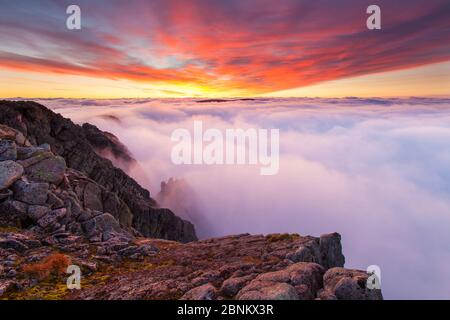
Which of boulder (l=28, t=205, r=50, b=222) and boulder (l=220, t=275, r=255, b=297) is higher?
boulder (l=28, t=205, r=50, b=222)

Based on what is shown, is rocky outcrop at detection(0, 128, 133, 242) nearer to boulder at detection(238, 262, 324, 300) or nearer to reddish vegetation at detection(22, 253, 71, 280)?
reddish vegetation at detection(22, 253, 71, 280)

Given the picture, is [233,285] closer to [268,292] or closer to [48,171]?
[268,292]

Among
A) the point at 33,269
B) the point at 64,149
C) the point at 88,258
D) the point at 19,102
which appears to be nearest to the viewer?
the point at 33,269

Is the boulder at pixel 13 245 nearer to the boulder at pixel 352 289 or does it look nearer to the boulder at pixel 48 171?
the boulder at pixel 48 171

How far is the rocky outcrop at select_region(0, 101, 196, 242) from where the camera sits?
28.6 meters

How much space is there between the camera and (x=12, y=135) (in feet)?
103

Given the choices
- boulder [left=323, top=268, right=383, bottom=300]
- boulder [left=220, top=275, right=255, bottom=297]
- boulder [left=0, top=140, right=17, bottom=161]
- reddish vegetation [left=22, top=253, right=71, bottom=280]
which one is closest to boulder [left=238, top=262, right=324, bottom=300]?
boulder [left=220, top=275, right=255, bottom=297]

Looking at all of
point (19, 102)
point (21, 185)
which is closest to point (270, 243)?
point (21, 185)

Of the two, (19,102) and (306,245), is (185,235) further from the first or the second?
(306,245)

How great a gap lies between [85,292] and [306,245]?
14636 mm

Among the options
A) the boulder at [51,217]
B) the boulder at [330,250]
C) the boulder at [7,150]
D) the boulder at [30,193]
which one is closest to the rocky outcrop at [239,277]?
the boulder at [330,250]

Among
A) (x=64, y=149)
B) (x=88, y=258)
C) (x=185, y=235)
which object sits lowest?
(x=185, y=235)

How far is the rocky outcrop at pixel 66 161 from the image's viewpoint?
28609 millimetres

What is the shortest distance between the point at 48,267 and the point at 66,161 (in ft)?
156
